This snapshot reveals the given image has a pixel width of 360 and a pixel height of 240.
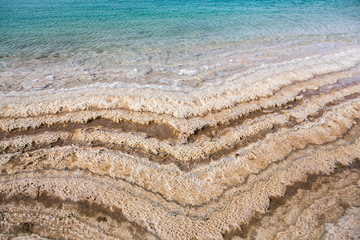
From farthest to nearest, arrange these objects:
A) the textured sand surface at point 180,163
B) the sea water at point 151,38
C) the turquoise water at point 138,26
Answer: the turquoise water at point 138,26 → the sea water at point 151,38 → the textured sand surface at point 180,163

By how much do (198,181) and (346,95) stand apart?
4119 millimetres

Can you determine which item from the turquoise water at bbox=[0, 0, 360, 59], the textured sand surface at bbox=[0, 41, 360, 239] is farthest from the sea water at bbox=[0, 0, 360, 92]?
the textured sand surface at bbox=[0, 41, 360, 239]

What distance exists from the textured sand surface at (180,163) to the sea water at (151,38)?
62.7 inches

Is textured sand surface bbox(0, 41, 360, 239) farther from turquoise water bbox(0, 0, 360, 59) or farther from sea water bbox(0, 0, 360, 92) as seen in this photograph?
turquoise water bbox(0, 0, 360, 59)

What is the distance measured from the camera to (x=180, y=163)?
9.25 feet

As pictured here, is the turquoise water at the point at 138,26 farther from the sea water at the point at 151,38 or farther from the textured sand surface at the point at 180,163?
the textured sand surface at the point at 180,163

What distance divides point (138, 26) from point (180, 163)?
9153 millimetres

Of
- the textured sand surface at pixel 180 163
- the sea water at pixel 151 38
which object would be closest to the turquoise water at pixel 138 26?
the sea water at pixel 151 38

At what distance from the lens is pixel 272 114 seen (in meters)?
3.81

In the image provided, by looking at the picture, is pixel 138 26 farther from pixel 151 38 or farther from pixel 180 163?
pixel 180 163

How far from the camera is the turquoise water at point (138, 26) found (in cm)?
781

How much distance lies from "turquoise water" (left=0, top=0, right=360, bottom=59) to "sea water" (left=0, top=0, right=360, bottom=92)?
0.11ft

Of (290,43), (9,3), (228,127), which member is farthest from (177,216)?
(9,3)

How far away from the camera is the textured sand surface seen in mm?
2127
